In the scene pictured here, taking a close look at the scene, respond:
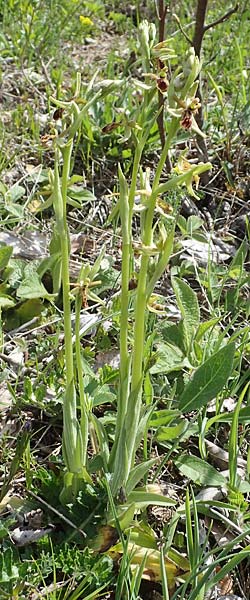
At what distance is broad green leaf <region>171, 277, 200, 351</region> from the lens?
1882mm

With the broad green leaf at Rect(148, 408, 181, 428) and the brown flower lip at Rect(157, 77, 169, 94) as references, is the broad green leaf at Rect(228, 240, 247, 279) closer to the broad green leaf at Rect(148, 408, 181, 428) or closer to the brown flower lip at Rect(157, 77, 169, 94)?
the broad green leaf at Rect(148, 408, 181, 428)

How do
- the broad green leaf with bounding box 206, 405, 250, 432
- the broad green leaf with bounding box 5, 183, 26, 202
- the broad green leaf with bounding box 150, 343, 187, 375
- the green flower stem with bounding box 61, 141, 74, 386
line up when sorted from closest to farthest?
the green flower stem with bounding box 61, 141, 74, 386, the broad green leaf with bounding box 206, 405, 250, 432, the broad green leaf with bounding box 150, 343, 187, 375, the broad green leaf with bounding box 5, 183, 26, 202

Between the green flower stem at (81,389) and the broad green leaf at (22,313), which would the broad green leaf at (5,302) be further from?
the green flower stem at (81,389)

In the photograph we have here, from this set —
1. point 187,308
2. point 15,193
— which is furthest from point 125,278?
point 15,193

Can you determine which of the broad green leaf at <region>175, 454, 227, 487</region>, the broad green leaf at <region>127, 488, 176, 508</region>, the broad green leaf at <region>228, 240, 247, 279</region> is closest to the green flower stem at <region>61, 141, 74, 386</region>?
the broad green leaf at <region>127, 488, 176, 508</region>

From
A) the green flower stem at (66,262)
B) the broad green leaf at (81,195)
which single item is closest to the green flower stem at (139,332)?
the green flower stem at (66,262)

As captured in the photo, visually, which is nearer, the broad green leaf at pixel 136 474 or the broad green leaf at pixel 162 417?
the broad green leaf at pixel 136 474

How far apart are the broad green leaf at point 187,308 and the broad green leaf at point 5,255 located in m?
0.46

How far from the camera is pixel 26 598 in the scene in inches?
51.8

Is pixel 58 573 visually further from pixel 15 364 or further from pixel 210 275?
pixel 210 275

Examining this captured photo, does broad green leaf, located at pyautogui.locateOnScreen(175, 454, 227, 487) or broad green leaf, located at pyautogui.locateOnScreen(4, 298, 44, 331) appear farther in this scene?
broad green leaf, located at pyautogui.locateOnScreen(4, 298, 44, 331)

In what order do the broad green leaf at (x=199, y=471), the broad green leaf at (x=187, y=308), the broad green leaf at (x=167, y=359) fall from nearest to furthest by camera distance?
the broad green leaf at (x=199, y=471), the broad green leaf at (x=167, y=359), the broad green leaf at (x=187, y=308)

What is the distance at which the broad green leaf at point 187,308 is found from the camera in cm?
188

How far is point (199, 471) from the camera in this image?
5.14 feet
